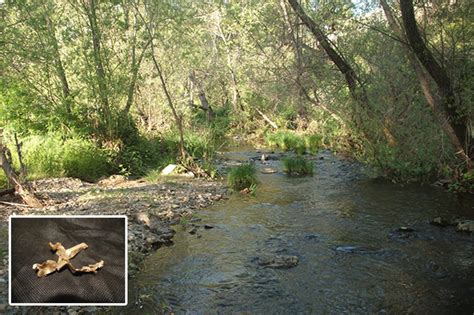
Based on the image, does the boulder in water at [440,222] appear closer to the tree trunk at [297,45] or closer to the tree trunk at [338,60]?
the tree trunk at [338,60]

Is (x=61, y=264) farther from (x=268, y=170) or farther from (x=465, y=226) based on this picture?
(x=268, y=170)

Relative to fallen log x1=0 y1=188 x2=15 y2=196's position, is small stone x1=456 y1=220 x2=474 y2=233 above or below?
below

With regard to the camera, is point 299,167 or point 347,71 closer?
point 347,71

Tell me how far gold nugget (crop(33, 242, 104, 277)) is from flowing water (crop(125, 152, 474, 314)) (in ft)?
6.56

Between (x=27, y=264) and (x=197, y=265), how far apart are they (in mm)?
3686

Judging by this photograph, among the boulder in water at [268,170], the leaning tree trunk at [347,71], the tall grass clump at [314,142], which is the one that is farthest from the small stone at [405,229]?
the tall grass clump at [314,142]

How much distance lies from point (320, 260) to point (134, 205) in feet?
13.0

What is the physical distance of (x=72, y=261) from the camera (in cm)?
273

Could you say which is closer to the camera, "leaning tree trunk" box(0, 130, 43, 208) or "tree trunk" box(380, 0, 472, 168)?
"leaning tree trunk" box(0, 130, 43, 208)

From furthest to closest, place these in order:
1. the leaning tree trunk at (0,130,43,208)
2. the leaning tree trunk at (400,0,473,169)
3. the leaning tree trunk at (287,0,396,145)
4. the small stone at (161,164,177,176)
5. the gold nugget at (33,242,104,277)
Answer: the small stone at (161,164,177,176) < the leaning tree trunk at (287,0,396,145) < the leaning tree trunk at (400,0,473,169) < the leaning tree trunk at (0,130,43,208) < the gold nugget at (33,242,104,277)

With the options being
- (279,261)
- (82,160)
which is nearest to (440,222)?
(279,261)

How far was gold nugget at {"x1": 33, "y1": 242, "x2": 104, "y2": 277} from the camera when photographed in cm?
257

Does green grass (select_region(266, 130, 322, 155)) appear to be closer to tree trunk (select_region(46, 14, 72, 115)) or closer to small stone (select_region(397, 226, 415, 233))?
tree trunk (select_region(46, 14, 72, 115))

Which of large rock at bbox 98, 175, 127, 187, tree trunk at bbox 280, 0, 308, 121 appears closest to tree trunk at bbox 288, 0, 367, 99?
tree trunk at bbox 280, 0, 308, 121
